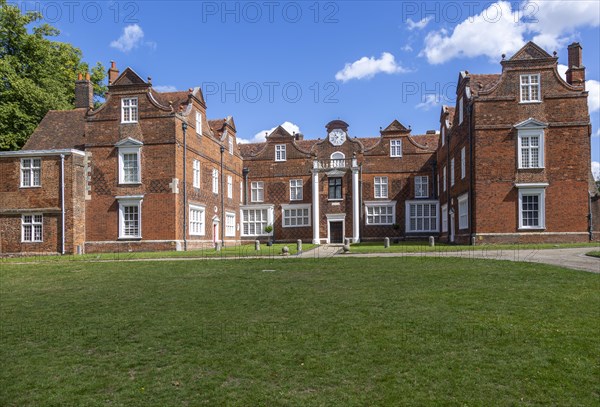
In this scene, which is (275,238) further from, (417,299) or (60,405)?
(60,405)

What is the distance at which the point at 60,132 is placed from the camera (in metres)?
35.0

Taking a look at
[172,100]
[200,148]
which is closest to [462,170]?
[200,148]

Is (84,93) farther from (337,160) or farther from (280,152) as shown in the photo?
(337,160)

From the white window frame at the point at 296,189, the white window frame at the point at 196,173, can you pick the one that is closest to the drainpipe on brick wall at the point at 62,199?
the white window frame at the point at 196,173

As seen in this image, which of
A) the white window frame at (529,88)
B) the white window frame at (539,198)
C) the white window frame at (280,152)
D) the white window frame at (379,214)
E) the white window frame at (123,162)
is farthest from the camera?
the white window frame at (280,152)

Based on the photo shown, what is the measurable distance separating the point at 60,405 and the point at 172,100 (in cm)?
3043

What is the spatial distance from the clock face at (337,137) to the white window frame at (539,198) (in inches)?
737

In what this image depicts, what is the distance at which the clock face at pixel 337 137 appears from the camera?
44719 mm

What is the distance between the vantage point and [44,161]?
30.9 meters

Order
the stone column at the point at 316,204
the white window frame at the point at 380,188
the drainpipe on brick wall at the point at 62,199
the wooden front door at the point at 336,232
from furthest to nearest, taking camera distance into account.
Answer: the white window frame at the point at 380,188, the wooden front door at the point at 336,232, the stone column at the point at 316,204, the drainpipe on brick wall at the point at 62,199

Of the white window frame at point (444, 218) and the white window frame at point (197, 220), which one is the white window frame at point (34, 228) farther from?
the white window frame at point (444, 218)

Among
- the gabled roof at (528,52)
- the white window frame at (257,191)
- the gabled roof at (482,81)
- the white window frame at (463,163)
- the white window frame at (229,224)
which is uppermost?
the gabled roof at (528,52)

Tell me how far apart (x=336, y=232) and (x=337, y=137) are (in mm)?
8441

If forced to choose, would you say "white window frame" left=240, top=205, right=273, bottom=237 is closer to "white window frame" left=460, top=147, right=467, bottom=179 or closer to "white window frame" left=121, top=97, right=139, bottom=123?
"white window frame" left=121, top=97, right=139, bottom=123
